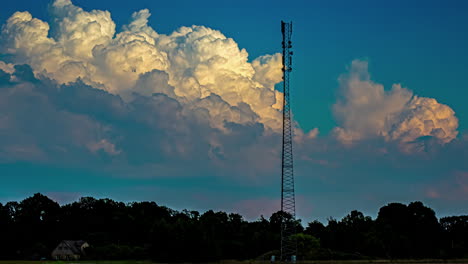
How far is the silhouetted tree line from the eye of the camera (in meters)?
111

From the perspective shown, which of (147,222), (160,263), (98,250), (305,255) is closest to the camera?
(160,263)

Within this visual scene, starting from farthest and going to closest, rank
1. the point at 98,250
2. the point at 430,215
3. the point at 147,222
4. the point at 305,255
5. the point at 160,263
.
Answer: the point at 147,222 < the point at 430,215 < the point at 98,250 < the point at 305,255 < the point at 160,263

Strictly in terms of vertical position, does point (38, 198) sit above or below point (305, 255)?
above

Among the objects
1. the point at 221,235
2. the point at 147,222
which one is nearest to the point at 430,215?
the point at 221,235

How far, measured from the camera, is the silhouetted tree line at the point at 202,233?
365 feet

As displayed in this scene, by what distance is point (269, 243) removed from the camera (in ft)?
432

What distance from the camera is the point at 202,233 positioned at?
105 meters

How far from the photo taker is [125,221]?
514 ft

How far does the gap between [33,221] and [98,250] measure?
37716mm

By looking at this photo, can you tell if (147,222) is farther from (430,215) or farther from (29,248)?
(430,215)

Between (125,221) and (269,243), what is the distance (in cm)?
4552

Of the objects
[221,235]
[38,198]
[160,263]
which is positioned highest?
[38,198]

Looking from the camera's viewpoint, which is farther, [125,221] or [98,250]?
[125,221]

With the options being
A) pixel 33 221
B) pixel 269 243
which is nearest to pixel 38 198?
pixel 33 221
